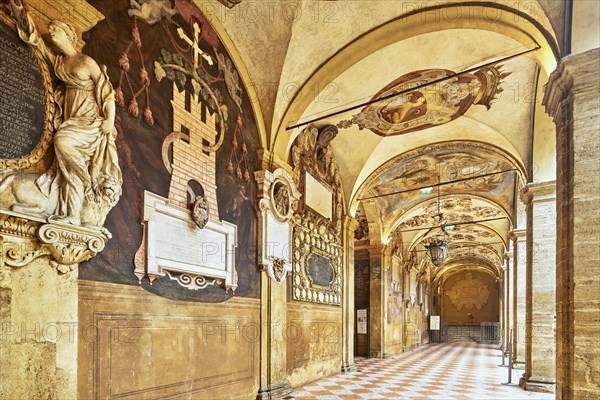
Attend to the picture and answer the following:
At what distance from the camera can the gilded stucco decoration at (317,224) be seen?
9.09 m

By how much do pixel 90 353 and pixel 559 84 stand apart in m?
5.75

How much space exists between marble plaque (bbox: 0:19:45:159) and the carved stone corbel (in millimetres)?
4017

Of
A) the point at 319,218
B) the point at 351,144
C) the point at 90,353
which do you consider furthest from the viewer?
the point at 351,144

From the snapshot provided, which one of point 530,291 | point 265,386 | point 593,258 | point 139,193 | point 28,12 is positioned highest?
point 28,12

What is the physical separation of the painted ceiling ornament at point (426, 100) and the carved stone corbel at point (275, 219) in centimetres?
258

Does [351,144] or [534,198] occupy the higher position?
[351,144]

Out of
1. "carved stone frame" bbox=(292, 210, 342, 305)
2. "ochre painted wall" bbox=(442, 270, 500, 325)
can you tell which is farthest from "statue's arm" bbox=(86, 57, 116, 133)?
"ochre painted wall" bbox=(442, 270, 500, 325)

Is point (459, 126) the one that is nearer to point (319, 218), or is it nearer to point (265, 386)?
point (319, 218)

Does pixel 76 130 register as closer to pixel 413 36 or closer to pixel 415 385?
pixel 413 36

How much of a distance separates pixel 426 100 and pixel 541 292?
4728mm

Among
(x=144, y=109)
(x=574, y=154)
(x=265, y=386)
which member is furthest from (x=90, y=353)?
(x=574, y=154)

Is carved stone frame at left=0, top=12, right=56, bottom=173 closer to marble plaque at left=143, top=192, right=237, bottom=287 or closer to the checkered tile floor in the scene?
marble plaque at left=143, top=192, right=237, bottom=287

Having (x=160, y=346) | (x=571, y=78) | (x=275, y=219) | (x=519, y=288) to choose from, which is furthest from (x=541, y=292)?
(x=160, y=346)

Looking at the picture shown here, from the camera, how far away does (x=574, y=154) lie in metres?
4.39
